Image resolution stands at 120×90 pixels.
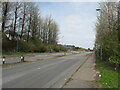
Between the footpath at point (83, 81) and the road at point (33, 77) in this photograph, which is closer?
the road at point (33, 77)

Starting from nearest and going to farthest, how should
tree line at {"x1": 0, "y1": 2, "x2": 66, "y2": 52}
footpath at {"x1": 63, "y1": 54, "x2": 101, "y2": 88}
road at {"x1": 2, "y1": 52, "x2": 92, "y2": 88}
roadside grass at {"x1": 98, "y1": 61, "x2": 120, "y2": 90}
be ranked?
Result: roadside grass at {"x1": 98, "y1": 61, "x2": 120, "y2": 90} < road at {"x1": 2, "y1": 52, "x2": 92, "y2": 88} < footpath at {"x1": 63, "y1": 54, "x2": 101, "y2": 88} < tree line at {"x1": 0, "y1": 2, "x2": 66, "y2": 52}

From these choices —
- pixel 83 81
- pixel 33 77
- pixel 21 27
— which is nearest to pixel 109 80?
pixel 83 81

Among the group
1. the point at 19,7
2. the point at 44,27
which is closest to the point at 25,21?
the point at 19,7

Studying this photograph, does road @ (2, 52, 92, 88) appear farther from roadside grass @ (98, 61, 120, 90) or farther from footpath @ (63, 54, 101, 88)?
roadside grass @ (98, 61, 120, 90)

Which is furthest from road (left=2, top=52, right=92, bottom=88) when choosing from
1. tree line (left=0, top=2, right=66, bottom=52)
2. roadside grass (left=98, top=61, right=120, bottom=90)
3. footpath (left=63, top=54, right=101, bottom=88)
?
tree line (left=0, top=2, right=66, bottom=52)

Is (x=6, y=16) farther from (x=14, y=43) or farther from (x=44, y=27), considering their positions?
(x=44, y=27)

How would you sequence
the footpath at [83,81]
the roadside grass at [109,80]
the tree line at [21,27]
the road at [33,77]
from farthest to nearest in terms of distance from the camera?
the tree line at [21,27], the footpath at [83,81], the road at [33,77], the roadside grass at [109,80]

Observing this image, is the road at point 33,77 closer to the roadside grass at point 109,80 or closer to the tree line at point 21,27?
the roadside grass at point 109,80

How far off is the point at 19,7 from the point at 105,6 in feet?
107

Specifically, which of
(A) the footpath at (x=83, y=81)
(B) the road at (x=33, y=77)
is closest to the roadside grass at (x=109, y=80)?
(A) the footpath at (x=83, y=81)

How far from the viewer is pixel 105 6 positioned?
30594 millimetres

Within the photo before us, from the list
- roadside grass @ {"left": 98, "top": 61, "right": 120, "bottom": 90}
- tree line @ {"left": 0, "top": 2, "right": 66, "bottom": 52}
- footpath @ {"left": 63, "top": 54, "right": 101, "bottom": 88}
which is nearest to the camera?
roadside grass @ {"left": 98, "top": 61, "right": 120, "bottom": 90}

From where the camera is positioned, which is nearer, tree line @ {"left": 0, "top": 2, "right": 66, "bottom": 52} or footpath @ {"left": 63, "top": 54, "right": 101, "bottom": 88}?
footpath @ {"left": 63, "top": 54, "right": 101, "bottom": 88}

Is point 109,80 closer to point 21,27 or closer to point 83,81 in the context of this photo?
point 83,81
